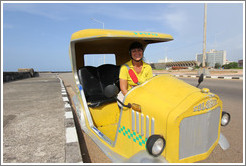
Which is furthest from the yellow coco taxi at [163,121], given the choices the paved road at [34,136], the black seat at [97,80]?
the black seat at [97,80]

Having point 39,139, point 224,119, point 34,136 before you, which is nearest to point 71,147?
point 39,139

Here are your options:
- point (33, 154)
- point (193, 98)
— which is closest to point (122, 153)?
point (193, 98)

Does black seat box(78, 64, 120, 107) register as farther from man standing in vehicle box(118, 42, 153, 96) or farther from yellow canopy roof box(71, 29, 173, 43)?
yellow canopy roof box(71, 29, 173, 43)

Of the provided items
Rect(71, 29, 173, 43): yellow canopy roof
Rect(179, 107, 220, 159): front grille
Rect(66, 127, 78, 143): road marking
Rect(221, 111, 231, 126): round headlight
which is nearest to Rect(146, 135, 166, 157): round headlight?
Rect(179, 107, 220, 159): front grille

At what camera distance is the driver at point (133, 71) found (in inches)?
95.3

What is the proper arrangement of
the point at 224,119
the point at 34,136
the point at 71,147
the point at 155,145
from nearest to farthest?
1. the point at 155,145
2. the point at 224,119
3. the point at 71,147
4. the point at 34,136

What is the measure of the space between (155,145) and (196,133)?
0.46 metres

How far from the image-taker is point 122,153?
1878 millimetres

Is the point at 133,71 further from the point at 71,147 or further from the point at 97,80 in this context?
the point at 71,147

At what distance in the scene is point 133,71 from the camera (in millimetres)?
2492

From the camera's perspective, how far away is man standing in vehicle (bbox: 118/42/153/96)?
2.42 metres

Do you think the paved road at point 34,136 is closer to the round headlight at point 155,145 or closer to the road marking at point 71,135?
the road marking at point 71,135

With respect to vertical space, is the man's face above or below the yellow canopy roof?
below

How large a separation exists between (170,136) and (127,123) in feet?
1.85
